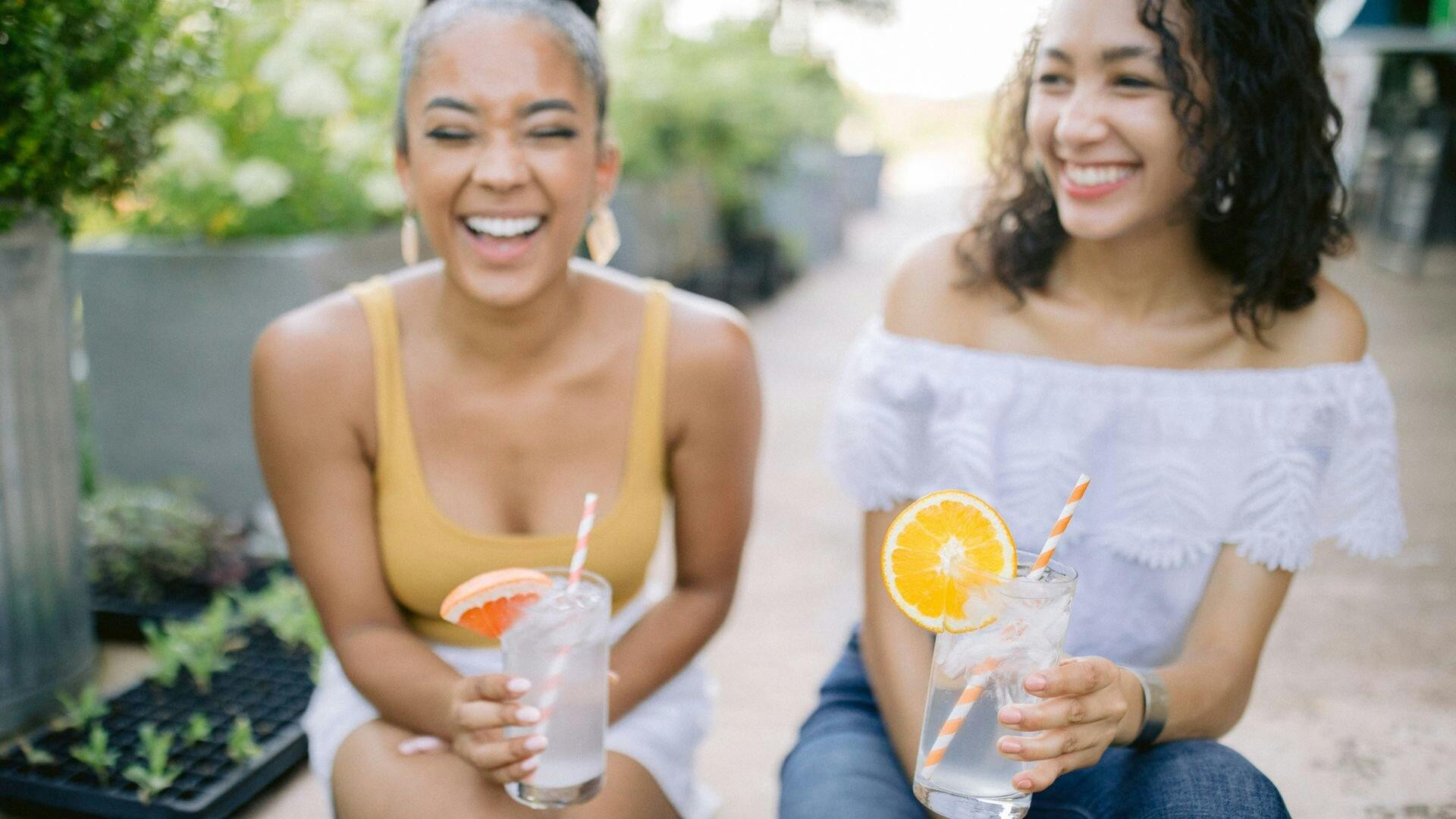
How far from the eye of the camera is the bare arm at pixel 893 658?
1.78 meters

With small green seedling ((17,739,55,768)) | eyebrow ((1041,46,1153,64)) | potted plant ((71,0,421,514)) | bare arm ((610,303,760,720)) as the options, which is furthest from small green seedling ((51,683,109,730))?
eyebrow ((1041,46,1153,64))

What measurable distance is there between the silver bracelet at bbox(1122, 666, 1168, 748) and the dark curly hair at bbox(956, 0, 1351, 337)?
2.07 ft

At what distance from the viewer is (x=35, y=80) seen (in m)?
2.13

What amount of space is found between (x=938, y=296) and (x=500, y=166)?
2.54 feet

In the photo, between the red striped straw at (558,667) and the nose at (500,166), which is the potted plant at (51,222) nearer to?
the nose at (500,166)

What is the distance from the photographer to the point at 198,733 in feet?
8.26

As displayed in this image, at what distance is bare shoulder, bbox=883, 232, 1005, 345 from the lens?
6.51 ft

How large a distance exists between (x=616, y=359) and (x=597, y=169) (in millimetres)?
340

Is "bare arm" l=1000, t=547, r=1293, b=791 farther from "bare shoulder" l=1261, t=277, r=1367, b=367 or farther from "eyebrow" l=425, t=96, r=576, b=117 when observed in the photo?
"eyebrow" l=425, t=96, r=576, b=117

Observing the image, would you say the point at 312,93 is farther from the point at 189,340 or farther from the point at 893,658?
the point at 893,658

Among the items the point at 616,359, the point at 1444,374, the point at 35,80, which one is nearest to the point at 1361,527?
the point at 616,359

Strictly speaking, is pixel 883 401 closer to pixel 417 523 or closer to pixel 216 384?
pixel 417 523

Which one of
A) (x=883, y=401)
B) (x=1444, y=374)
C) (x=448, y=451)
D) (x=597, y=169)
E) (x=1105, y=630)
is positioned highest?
(x=597, y=169)

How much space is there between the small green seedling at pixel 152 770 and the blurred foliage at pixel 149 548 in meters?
0.89
